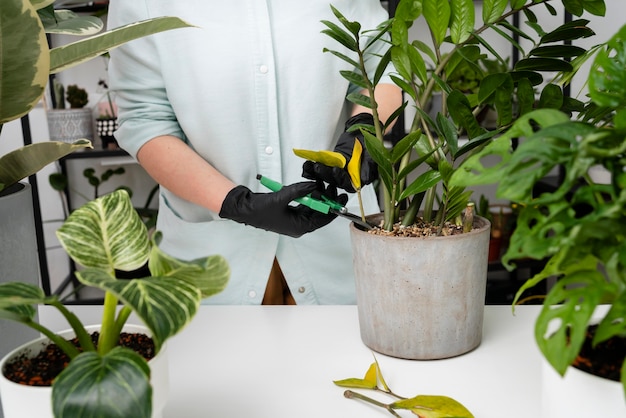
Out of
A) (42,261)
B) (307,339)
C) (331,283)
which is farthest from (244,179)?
(42,261)

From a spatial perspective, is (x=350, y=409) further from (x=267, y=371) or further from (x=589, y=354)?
(x=589, y=354)

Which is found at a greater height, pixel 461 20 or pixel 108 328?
pixel 461 20

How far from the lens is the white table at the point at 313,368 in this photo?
1.98ft

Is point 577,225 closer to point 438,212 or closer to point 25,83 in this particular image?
point 438,212

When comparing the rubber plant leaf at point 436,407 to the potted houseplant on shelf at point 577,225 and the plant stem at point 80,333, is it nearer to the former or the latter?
the potted houseplant on shelf at point 577,225

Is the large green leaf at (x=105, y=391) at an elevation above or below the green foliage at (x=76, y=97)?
above

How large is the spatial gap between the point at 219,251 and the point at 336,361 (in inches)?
20.5

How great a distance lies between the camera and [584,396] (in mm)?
438

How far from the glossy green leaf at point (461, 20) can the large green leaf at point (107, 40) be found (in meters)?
0.30

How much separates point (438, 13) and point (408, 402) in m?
0.41

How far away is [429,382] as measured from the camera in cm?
64

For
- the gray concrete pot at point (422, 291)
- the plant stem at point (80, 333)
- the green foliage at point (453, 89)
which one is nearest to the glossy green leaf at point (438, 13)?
the green foliage at point (453, 89)

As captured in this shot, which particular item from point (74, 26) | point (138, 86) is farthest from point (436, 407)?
point (138, 86)

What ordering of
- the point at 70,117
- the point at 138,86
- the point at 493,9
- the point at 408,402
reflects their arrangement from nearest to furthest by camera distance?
the point at 408,402
the point at 493,9
the point at 138,86
the point at 70,117
